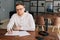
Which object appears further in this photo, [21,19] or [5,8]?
[5,8]

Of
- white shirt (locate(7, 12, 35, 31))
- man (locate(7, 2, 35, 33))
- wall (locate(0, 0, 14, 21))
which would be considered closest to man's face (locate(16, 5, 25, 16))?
man (locate(7, 2, 35, 33))

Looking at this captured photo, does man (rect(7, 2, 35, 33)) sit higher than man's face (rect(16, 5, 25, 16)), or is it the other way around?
man's face (rect(16, 5, 25, 16))

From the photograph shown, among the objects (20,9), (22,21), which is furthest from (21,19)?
(20,9)

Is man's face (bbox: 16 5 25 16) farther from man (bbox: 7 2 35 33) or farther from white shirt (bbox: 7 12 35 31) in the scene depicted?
white shirt (bbox: 7 12 35 31)

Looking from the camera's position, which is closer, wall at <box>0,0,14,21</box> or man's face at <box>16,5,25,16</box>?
man's face at <box>16,5,25,16</box>

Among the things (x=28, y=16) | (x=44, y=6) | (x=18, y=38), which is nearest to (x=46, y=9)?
(x=44, y=6)

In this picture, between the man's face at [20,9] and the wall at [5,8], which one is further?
the wall at [5,8]

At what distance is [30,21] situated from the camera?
283 centimetres

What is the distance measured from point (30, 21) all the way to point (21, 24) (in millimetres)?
182

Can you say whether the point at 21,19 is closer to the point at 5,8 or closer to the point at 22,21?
the point at 22,21

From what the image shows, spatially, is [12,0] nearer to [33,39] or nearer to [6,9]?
[6,9]

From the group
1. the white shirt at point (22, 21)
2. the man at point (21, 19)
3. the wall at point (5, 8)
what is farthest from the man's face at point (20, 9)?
the wall at point (5, 8)

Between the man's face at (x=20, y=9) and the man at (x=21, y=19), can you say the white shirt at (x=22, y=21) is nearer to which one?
the man at (x=21, y=19)

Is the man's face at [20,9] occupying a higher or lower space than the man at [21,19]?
higher
